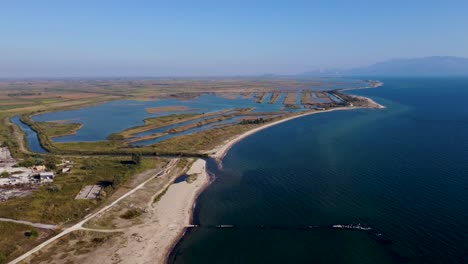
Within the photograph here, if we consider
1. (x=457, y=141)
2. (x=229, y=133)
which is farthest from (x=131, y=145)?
(x=457, y=141)

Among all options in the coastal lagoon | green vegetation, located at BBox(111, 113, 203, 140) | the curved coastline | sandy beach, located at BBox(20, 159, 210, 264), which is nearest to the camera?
sandy beach, located at BBox(20, 159, 210, 264)

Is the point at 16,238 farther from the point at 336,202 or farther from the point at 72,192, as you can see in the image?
the point at 336,202

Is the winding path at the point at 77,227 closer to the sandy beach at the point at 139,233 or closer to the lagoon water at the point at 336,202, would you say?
the sandy beach at the point at 139,233

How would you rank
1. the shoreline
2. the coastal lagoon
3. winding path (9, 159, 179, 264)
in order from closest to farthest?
winding path (9, 159, 179, 264) → the shoreline → the coastal lagoon

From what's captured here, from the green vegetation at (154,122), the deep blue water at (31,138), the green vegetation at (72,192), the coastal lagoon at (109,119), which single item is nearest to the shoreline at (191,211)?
the green vegetation at (72,192)

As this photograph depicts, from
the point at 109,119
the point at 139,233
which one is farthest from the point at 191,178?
the point at 109,119

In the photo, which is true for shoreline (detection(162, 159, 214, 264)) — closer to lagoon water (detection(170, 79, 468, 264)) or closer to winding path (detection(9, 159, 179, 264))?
A: lagoon water (detection(170, 79, 468, 264))

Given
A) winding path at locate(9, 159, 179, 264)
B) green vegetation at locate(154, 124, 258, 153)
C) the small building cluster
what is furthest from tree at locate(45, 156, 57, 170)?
green vegetation at locate(154, 124, 258, 153)
